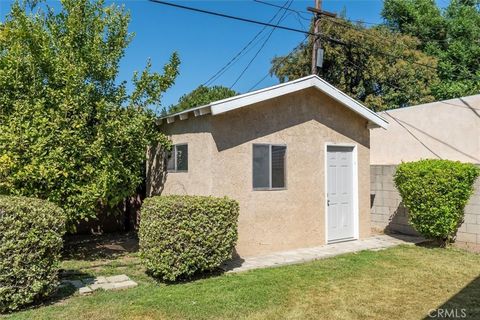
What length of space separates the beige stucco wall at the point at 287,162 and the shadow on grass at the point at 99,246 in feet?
6.08

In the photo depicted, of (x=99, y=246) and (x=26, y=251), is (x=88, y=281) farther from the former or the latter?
(x=99, y=246)

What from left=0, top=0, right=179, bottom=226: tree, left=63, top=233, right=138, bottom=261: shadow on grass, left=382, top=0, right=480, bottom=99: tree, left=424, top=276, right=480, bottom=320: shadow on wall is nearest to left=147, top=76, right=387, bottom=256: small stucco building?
left=0, top=0, right=179, bottom=226: tree

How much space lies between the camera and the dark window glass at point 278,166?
8758 millimetres

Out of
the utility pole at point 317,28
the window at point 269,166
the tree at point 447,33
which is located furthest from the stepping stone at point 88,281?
the tree at point 447,33

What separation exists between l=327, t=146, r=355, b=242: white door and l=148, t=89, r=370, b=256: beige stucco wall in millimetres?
264

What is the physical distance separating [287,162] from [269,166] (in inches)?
19.5

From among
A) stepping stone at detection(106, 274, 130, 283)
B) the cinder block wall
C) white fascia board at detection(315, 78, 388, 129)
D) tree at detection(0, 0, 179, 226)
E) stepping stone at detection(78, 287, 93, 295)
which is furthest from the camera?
the cinder block wall

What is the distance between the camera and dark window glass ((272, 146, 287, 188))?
8.76m

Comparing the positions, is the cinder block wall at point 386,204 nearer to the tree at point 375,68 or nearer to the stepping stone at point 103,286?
the stepping stone at point 103,286

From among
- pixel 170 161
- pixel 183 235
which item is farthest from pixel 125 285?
pixel 170 161

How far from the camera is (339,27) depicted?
20562mm

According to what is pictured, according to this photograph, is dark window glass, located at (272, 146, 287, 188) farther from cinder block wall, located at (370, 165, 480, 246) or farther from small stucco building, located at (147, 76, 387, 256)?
cinder block wall, located at (370, 165, 480, 246)

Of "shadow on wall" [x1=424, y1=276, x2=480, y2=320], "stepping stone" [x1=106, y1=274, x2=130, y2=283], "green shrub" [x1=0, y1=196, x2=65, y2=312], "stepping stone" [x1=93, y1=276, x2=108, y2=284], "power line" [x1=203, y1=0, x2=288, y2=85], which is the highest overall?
"power line" [x1=203, y1=0, x2=288, y2=85]

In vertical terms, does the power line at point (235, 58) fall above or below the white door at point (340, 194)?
above
